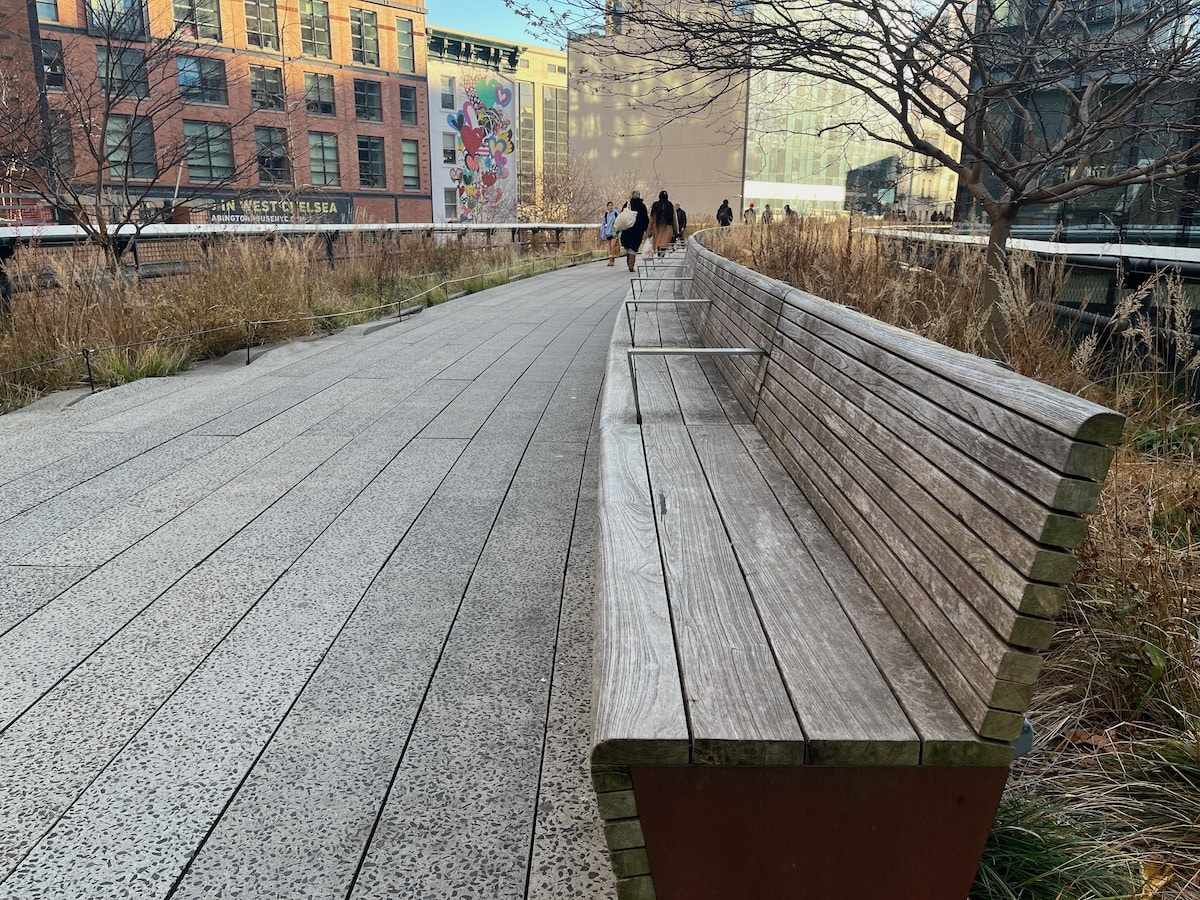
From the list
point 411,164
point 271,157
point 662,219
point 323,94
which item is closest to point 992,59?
point 271,157

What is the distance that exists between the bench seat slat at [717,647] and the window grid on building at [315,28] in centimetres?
5119

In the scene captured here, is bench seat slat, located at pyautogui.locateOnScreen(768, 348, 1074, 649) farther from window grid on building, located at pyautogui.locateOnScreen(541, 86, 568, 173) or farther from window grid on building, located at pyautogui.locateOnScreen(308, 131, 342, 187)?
window grid on building, located at pyautogui.locateOnScreen(541, 86, 568, 173)

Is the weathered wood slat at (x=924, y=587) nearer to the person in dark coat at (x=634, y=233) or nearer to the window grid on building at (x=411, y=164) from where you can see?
the person in dark coat at (x=634, y=233)

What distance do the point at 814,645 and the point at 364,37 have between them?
55.1m

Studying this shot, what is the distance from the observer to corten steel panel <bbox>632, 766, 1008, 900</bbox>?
1538 millimetres

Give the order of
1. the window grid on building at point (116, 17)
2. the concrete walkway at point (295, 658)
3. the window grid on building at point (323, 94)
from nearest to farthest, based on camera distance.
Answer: the concrete walkway at point (295, 658)
the window grid on building at point (116, 17)
the window grid on building at point (323, 94)

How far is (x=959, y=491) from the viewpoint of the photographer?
1.63 meters

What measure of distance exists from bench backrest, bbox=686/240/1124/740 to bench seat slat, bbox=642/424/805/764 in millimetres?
319

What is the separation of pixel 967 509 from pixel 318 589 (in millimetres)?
2460

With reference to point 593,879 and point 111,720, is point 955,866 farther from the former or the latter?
point 111,720

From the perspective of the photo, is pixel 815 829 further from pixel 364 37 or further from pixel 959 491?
pixel 364 37

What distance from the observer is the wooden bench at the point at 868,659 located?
1.42 m

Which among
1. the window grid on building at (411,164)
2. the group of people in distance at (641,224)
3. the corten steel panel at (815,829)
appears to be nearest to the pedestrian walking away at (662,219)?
the group of people in distance at (641,224)

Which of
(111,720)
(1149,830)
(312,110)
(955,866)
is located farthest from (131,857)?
(312,110)
